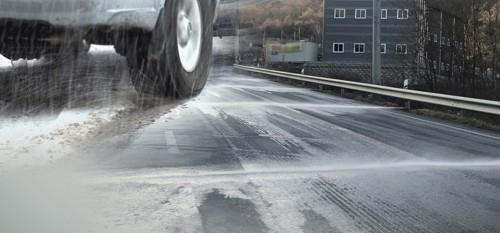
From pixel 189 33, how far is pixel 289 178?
2.06 meters

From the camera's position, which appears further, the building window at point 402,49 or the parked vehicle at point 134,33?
the building window at point 402,49

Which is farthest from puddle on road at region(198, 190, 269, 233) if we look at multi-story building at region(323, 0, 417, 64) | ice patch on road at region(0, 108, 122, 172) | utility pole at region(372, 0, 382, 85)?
multi-story building at region(323, 0, 417, 64)

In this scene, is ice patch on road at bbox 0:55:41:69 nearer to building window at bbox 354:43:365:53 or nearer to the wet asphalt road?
the wet asphalt road

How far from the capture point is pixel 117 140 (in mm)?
6172

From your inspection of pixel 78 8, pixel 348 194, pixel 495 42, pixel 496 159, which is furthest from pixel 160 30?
pixel 495 42

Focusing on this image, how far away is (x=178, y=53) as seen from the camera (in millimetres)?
6094

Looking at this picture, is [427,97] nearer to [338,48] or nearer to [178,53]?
[178,53]

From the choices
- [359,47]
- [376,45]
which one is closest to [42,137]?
[376,45]

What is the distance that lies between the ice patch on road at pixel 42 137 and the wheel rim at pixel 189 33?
1179mm

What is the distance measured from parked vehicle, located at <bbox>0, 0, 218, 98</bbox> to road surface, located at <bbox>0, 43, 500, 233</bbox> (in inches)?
26.9

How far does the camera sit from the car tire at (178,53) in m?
5.78

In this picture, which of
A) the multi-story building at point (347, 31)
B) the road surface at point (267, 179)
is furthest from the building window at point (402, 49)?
the multi-story building at point (347, 31)

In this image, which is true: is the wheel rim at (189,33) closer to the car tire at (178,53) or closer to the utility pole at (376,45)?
the car tire at (178,53)

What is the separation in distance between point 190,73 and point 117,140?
43.8 inches
